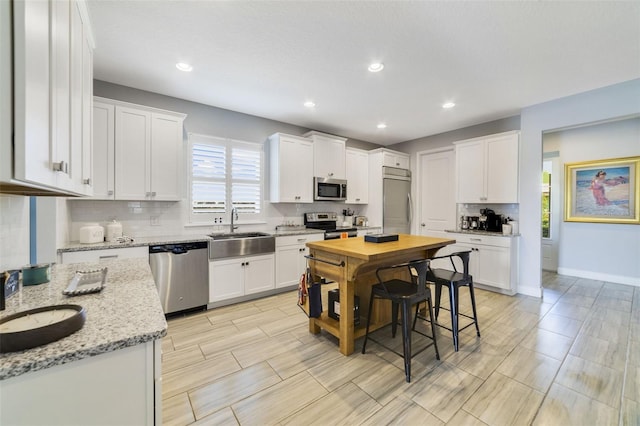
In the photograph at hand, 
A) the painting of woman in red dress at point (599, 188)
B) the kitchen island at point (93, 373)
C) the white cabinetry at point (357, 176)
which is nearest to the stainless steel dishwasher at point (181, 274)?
the kitchen island at point (93, 373)

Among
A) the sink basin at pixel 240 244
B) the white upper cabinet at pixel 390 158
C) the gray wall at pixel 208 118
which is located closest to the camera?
the gray wall at pixel 208 118

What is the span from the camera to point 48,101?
93 cm

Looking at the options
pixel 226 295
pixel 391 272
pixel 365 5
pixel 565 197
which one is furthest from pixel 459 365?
pixel 565 197

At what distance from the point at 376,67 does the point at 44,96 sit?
2676mm

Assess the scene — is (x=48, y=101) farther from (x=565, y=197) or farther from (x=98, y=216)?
(x=565, y=197)

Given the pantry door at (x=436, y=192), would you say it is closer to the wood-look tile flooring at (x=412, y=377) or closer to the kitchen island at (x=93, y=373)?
the wood-look tile flooring at (x=412, y=377)

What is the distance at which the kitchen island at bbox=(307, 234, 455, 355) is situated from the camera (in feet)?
7.34

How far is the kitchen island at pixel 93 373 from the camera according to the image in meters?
0.71

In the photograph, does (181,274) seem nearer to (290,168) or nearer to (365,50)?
(290,168)

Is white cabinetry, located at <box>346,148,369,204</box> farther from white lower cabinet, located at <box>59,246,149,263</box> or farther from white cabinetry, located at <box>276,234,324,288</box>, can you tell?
white lower cabinet, located at <box>59,246,149,263</box>

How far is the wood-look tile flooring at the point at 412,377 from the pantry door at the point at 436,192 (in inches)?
95.1

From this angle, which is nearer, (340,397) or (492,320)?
(340,397)

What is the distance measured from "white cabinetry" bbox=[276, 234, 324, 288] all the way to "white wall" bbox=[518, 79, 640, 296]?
3.29 metres

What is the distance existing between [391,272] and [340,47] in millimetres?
2305
